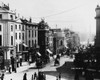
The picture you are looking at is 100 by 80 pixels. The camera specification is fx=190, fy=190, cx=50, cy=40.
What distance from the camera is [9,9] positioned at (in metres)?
47.7

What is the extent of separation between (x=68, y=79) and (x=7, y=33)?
21651 millimetres

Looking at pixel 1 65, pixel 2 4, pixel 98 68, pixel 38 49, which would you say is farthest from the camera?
pixel 38 49

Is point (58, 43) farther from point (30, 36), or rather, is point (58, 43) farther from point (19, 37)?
point (19, 37)

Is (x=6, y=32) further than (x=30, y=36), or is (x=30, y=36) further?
(x=30, y=36)

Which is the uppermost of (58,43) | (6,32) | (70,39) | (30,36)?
(6,32)

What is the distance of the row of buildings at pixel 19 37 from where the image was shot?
144 feet

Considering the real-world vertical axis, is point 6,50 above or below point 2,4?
below

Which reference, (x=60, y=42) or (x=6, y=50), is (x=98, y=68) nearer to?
(x=6, y=50)

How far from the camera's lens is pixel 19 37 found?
51531 mm

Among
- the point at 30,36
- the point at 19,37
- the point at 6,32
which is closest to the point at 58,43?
the point at 30,36


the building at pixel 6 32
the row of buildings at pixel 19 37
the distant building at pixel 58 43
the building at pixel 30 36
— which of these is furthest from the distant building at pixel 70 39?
the building at pixel 6 32

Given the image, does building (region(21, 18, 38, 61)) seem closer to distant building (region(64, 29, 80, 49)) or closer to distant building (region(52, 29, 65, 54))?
distant building (region(52, 29, 65, 54))

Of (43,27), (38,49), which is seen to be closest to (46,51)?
(38,49)

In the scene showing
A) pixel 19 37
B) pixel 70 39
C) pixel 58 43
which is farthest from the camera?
pixel 70 39
